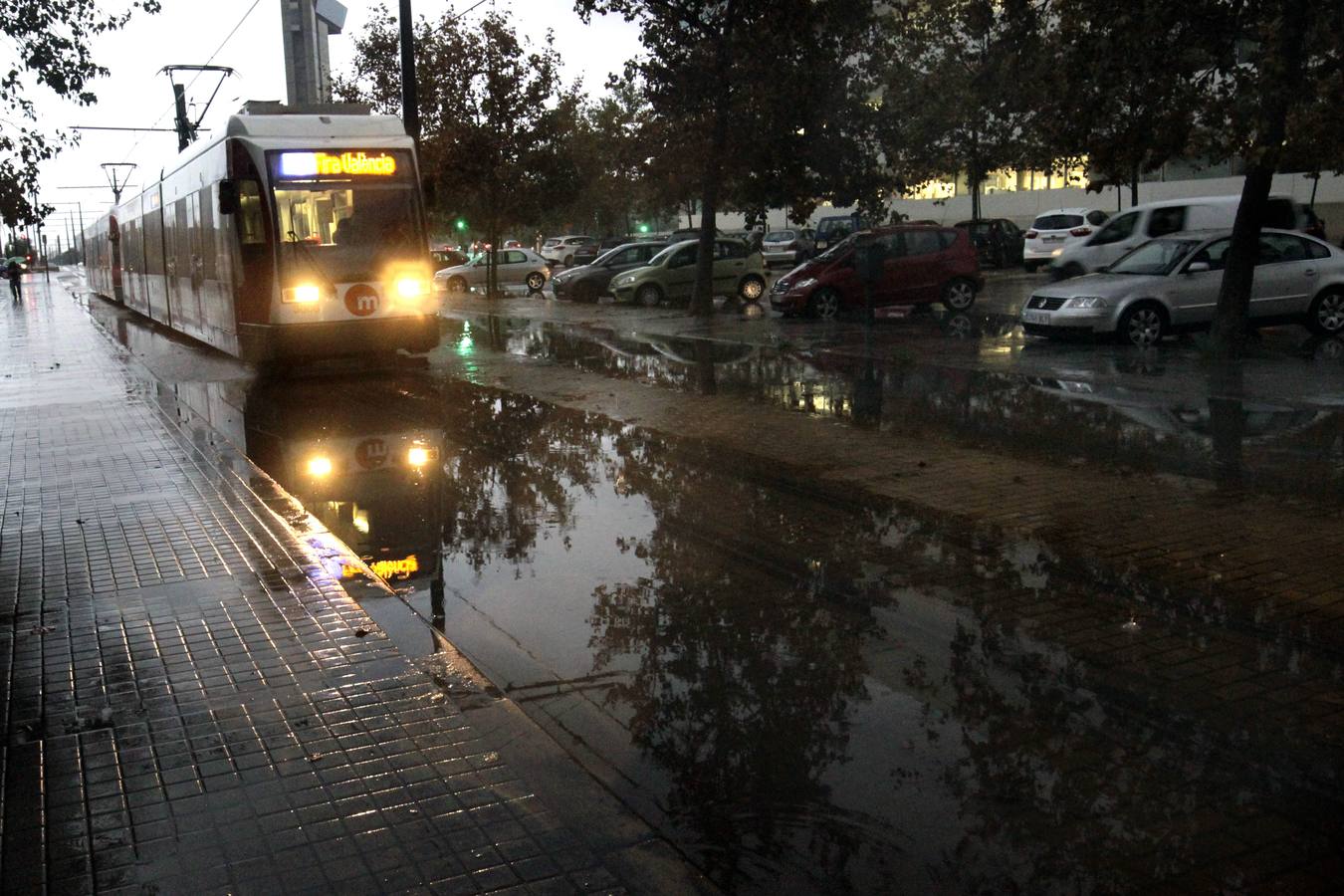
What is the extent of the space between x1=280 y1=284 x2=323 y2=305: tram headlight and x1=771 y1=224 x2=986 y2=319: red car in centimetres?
1153

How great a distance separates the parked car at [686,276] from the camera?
30188 millimetres

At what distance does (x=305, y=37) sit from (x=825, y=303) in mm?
59902

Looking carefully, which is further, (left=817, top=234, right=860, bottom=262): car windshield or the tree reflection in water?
(left=817, top=234, right=860, bottom=262): car windshield

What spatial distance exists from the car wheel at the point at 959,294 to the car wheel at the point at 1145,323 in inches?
265

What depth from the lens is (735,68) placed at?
24219 mm

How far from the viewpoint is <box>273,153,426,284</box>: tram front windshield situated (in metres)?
14.8

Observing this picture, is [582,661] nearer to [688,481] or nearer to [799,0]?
[688,481]

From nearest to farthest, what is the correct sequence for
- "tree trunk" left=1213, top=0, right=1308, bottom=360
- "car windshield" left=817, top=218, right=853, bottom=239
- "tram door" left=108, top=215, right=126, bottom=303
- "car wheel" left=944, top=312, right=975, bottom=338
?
"tree trunk" left=1213, top=0, right=1308, bottom=360
"car wheel" left=944, top=312, right=975, bottom=338
"tram door" left=108, top=215, right=126, bottom=303
"car windshield" left=817, top=218, right=853, bottom=239

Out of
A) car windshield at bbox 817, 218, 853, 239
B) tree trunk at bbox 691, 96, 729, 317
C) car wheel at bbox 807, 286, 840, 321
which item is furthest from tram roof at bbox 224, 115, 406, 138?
car windshield at bbox 817, 218, 853, 239

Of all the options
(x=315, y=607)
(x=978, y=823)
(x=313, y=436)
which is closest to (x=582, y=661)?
(x=315, y=607)

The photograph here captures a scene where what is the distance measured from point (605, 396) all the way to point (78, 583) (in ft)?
26.4

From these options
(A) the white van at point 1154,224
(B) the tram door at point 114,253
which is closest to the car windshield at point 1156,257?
(A) the white van at point 1154,224

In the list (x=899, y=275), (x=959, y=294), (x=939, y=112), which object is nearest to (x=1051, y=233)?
(x=939, y=112)

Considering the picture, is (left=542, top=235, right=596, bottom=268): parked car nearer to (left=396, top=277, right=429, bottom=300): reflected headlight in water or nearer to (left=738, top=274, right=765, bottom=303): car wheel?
(left=738, top=274, right=765, bottom=303): car wheel
